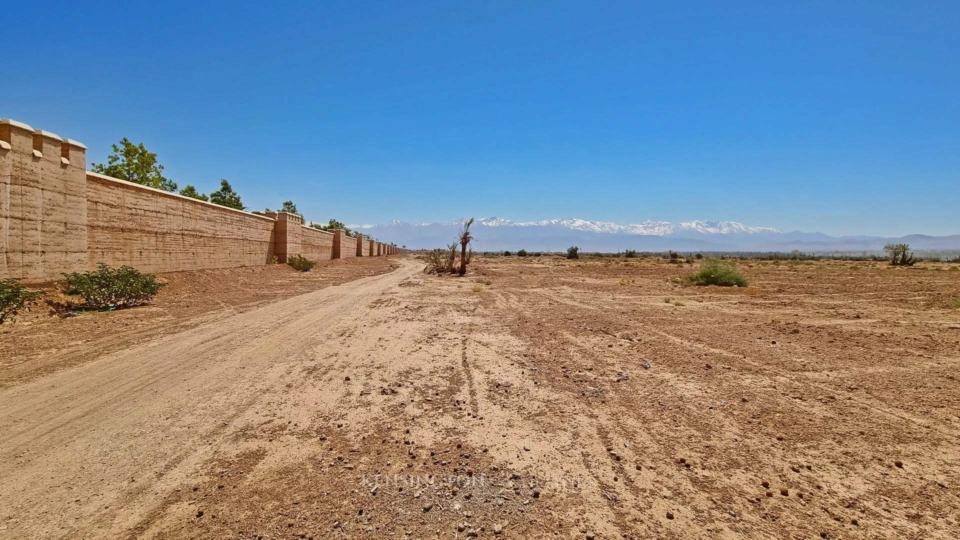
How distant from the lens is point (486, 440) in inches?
150

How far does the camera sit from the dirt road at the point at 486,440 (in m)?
2.72

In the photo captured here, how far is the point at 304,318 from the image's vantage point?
974 centimetres

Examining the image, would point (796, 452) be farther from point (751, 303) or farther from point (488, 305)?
point (751, 303)

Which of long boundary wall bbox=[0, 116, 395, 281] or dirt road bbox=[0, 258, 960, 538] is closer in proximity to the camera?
dirt road bbox=[0, 258, 960, 538]

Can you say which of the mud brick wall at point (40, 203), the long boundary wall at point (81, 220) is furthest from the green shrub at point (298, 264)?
the mud brick wall at point (40, 203)

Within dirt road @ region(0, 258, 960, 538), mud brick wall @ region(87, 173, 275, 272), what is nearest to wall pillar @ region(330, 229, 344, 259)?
mud brick wall @ region(87, 173, 275, 272)

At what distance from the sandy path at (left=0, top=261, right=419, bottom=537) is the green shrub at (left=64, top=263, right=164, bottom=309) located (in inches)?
164

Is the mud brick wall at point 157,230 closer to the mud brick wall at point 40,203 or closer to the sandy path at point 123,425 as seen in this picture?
the mud brick wall at point 40,203

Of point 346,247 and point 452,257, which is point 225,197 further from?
point 452,257

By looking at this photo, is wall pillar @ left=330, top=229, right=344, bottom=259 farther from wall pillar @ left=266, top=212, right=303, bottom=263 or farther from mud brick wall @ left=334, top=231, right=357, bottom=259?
wall pillar @ left=266, top=212, right=303, bottom=263

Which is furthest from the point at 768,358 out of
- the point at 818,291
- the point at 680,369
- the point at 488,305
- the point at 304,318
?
the point at 818,291

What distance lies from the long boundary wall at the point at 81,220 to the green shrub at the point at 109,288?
0.99m

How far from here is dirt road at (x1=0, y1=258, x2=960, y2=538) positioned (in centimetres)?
272

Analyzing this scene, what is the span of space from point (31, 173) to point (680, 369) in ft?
46.8
